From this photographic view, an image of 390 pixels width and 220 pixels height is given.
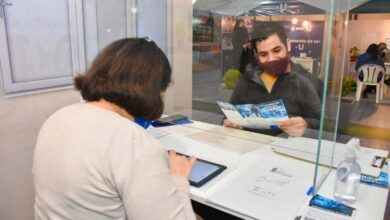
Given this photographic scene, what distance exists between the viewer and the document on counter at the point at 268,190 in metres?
0.90

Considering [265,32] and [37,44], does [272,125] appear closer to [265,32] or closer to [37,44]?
[265,32]

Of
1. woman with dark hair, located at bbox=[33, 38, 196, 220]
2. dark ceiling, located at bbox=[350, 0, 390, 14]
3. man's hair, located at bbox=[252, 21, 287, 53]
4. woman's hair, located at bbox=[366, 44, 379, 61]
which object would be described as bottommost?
woman with dark hair, located at bbox=[33, 38, 196, 220]

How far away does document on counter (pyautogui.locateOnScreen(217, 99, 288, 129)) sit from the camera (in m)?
1.61

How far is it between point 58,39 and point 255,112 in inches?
45.0

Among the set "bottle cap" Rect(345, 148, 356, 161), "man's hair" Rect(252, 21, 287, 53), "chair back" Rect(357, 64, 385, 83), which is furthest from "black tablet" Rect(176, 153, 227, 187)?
"chair back" Rect(357, 64, 385, 83)

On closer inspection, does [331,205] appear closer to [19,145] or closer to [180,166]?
[180,166]

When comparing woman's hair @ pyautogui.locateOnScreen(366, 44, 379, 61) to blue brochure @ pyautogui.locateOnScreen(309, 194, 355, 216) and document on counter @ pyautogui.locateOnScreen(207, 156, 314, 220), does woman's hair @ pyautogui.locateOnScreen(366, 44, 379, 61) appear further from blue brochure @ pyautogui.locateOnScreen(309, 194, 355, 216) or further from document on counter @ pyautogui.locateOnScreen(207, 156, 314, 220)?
blue brochure @ pyautogui.locateOnScreen(309, 194, 355, 216)

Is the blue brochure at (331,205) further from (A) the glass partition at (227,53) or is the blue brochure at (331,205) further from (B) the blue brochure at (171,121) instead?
(B) the blue brochure at (171,121)

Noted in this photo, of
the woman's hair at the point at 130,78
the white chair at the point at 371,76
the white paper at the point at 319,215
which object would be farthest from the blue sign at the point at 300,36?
the white chair at the point at 371,76

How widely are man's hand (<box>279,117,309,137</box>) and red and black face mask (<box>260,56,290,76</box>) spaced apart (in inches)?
15.6

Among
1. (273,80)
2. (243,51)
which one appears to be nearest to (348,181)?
(273,80)

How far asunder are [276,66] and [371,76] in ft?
19.5

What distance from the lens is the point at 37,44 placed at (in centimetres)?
162

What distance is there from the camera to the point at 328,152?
1152 millimetres
